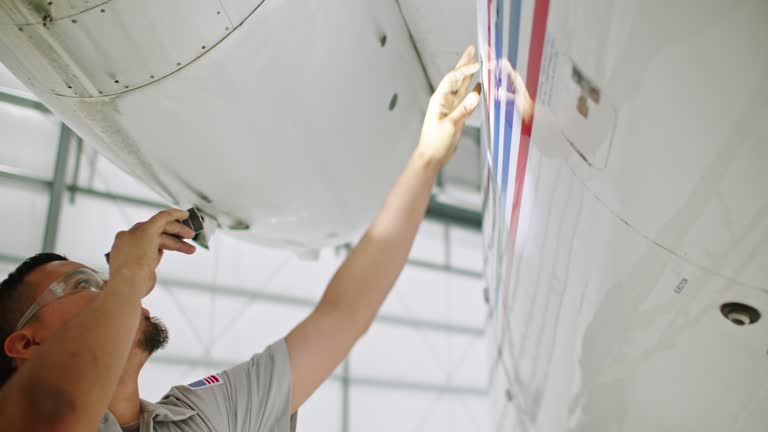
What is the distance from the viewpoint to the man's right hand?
5.29 ft

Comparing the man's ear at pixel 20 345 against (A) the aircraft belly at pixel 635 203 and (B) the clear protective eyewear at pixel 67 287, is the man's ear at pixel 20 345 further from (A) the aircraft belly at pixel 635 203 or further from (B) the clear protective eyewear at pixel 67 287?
(A) the aircraft belly at pixel 635 203

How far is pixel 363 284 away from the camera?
2.24 m

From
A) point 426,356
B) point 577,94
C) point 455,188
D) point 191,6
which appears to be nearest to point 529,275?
point 577,94

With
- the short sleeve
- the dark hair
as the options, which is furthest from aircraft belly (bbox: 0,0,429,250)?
the short sleeve

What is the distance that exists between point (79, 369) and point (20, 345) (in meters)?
0.93

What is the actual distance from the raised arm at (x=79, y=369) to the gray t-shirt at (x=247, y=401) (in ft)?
2.61

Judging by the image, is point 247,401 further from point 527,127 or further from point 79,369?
point 527,127

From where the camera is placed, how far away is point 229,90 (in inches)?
117

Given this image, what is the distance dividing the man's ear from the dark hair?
0.10 m

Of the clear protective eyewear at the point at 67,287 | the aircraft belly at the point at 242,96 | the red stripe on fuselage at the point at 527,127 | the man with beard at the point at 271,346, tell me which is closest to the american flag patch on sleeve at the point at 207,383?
the man with beard at the point at 271,346

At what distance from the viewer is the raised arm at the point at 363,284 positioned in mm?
2246

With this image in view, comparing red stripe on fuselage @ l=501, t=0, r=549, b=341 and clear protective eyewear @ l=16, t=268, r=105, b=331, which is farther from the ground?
red stripe on fuselage @ l=501, t=0, r=549, b=341

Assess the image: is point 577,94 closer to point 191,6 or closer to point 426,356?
point 191,6

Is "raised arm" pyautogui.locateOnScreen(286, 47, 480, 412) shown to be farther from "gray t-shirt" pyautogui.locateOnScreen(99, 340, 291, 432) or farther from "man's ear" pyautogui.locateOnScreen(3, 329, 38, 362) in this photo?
"man's ear" pyautogui.locateOnScreen(3, 329, 38, 362)
